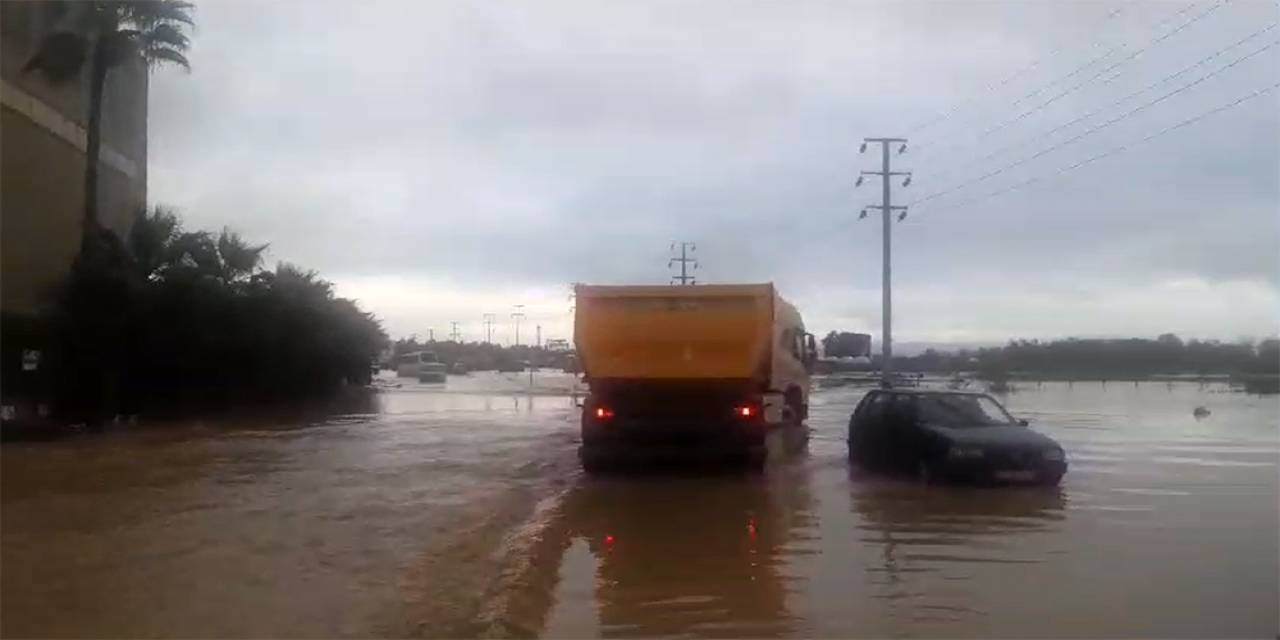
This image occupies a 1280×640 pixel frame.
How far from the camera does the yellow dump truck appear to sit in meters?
17.7

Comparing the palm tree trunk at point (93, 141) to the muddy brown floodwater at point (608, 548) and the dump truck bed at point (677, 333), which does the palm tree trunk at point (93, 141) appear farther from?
the dump truck bed at point (677, 333)

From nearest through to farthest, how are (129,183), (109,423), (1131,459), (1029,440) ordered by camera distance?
(1029,440)
(1131,459)
(109,423)
(129,183)

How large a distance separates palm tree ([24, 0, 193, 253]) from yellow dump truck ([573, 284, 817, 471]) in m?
14.6

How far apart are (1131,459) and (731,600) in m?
13.4

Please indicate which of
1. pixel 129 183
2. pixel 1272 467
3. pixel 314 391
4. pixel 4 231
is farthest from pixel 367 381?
pixel 1272 467

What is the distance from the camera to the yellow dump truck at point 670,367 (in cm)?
1770

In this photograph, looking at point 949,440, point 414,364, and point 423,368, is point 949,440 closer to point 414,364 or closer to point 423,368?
point 423,368

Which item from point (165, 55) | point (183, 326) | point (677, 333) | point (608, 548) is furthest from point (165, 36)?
point (608, 548)

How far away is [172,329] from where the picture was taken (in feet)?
96.8

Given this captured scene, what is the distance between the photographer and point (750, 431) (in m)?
17.5

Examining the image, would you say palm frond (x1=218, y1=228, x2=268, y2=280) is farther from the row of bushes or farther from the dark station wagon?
the dark station wagon

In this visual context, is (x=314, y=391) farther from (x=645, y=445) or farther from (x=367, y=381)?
(x=645, y=445)

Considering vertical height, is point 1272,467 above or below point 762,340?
below

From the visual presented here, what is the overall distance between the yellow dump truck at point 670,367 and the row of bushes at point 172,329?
12.1 m
